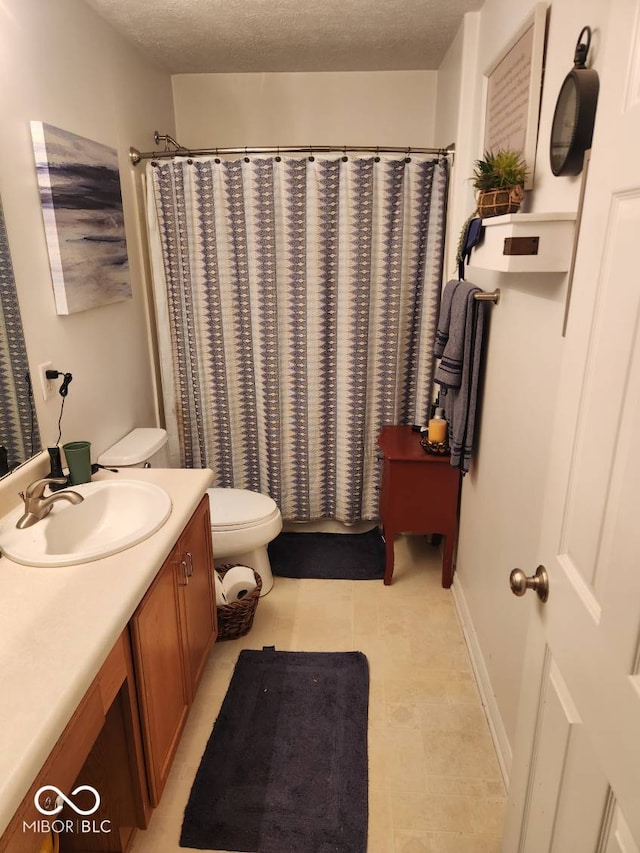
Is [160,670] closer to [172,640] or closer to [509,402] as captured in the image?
[172,640]

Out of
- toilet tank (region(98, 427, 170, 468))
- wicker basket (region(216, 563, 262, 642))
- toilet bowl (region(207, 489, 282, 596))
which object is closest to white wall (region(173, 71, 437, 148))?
toilet tank (region(98, 427, 170, 468))

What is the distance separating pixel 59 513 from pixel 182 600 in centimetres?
44

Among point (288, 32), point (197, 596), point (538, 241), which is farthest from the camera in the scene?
point (288, 32)

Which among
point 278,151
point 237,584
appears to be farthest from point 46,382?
point 278,151

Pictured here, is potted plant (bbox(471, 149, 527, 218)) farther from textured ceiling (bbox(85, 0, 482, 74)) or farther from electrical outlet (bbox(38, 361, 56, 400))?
electrical outlet (bbox(38, 361, 56, 400))

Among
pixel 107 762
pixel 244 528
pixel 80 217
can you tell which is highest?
pixel 80 217

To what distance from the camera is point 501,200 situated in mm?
1579

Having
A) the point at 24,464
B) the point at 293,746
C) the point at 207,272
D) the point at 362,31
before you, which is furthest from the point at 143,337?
the point at 293,746

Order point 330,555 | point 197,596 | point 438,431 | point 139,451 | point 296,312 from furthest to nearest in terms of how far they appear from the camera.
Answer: point 330,555
point 296,312
point 438,431
point 139,451
point 197,596

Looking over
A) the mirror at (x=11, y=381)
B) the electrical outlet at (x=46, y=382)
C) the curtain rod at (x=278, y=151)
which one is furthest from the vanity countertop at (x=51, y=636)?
the curtain rod at (x=278, y=151)

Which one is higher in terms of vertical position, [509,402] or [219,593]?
[509,402]

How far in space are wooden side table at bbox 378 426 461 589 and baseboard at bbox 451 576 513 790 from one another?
0.65ft

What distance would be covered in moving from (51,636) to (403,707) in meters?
1.33

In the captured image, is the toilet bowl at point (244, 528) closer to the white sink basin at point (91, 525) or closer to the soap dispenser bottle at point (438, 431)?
the white sink basin at point (91, 525)
